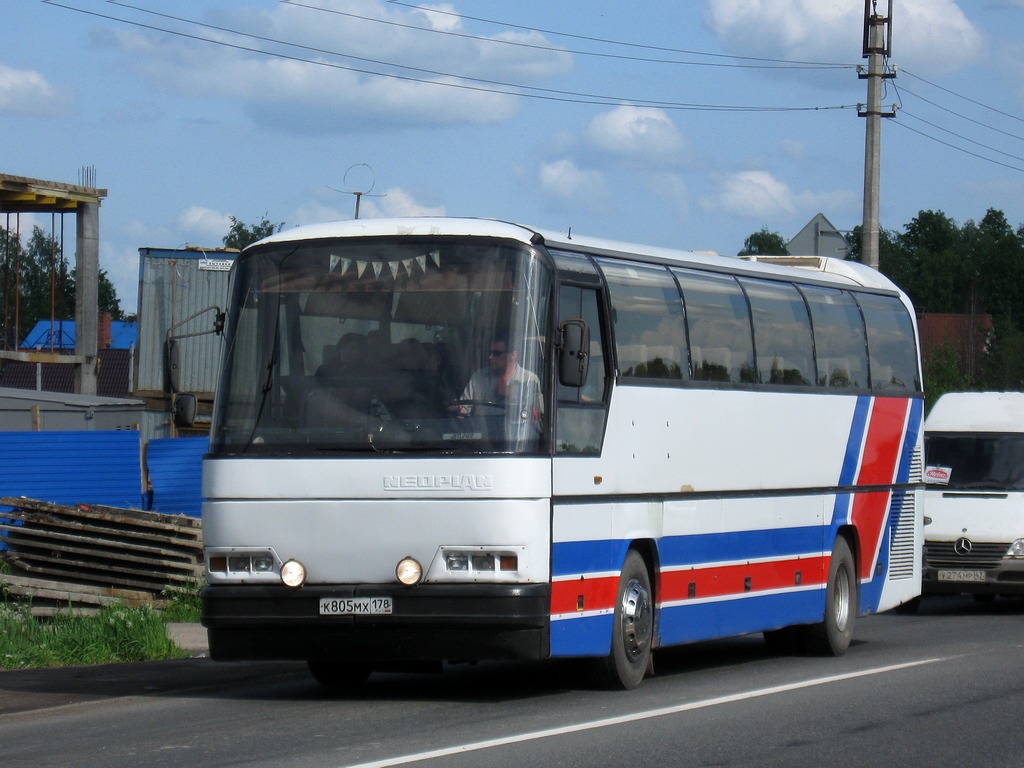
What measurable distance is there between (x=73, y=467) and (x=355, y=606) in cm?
1210

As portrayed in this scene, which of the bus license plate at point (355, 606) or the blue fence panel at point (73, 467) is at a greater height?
the blue fence panel at point (73, 467)

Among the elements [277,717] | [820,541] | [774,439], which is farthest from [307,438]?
[820,541]

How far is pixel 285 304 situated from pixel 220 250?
81.4 feet

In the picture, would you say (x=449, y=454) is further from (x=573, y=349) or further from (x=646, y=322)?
(x=646, y=322)

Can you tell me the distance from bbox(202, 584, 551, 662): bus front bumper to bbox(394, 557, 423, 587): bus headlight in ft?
0.18

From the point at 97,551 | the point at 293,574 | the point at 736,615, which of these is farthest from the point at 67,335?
the point at 293,574

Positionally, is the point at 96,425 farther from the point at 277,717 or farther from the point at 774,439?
the point at 277,717

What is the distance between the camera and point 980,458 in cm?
2162

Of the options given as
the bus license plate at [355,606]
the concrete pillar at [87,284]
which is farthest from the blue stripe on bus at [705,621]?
the concrete pillar at [87,284]

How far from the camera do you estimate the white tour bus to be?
1048 centimetres

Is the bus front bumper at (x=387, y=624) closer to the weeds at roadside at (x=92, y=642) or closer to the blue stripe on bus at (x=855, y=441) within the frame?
the weeds at roadside at (x=92, y=642)

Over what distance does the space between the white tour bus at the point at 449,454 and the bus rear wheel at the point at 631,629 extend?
0.06ft

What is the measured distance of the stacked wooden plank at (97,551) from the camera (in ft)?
60.3

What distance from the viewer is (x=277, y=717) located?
1038 cm
